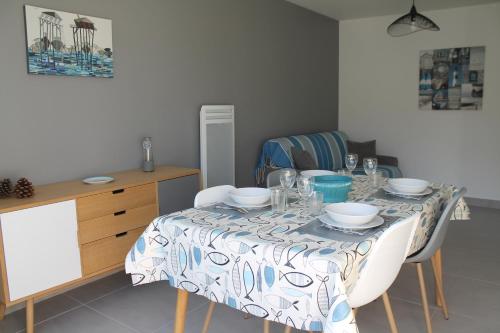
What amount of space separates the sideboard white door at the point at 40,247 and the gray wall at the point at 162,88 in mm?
505

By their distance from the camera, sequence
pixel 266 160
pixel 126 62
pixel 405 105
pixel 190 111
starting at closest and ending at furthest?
pixel 126 62, pixel 190 111, pixel 266 160, pixel 405 105

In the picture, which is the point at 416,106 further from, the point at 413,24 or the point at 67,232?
the point at 67,232

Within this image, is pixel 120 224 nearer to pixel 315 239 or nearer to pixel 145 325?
pixel 145 325

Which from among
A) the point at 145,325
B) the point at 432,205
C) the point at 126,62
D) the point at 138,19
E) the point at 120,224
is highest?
the point at 138,19

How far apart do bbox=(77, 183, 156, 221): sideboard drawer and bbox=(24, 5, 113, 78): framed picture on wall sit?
2.78 ft

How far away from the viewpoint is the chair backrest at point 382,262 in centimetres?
150

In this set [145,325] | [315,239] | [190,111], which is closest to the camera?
[315,239]

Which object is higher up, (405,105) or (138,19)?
(138,19)

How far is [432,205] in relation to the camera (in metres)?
2.17

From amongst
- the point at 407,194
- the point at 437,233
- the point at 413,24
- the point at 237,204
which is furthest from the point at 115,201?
the point at 413,24

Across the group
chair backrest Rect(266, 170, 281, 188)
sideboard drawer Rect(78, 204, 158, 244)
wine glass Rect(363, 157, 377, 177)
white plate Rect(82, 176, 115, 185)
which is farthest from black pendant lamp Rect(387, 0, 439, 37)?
white plate Rect(82, 176, 115, 185)

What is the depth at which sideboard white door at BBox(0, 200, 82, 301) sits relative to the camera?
85.4 inches

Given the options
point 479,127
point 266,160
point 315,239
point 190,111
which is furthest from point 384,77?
point 315,239

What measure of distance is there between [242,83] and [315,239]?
2.96 m
